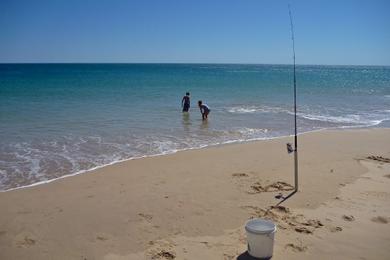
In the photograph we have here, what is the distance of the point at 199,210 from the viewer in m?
6.38

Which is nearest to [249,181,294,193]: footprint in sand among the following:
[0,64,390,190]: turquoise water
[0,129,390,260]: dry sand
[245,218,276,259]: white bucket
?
[0,129,390,260]: dry sand

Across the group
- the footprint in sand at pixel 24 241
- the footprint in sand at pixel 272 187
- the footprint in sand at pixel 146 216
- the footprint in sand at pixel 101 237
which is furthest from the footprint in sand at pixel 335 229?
the footprint in sand at pixel 24 241

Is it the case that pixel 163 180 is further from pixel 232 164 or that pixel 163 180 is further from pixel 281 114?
pixel 281 114

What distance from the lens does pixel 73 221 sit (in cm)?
592

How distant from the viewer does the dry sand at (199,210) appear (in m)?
5.16

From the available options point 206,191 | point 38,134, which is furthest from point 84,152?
point 206,191

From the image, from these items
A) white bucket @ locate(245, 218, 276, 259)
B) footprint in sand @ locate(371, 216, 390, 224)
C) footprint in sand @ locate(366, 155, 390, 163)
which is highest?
white bucket @ locate(245, 218, 276, 259)

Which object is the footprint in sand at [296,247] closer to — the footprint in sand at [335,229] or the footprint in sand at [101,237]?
the footprint in sand at [335,229]

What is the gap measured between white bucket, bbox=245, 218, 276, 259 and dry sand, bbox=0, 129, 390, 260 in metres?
0.19

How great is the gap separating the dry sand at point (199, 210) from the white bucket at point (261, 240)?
0.19 metres

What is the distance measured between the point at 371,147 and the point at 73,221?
8.71 meters

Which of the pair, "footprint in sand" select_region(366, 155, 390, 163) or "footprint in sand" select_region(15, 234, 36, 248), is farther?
"footprint in sand" select_region(366, 155, 390, 163)

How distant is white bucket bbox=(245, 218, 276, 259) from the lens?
15.6 ft

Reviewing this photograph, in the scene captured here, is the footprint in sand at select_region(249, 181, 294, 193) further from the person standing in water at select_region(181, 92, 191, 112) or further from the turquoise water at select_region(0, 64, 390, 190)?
the person standing in water at select_region(181, 92, 191, 112)
